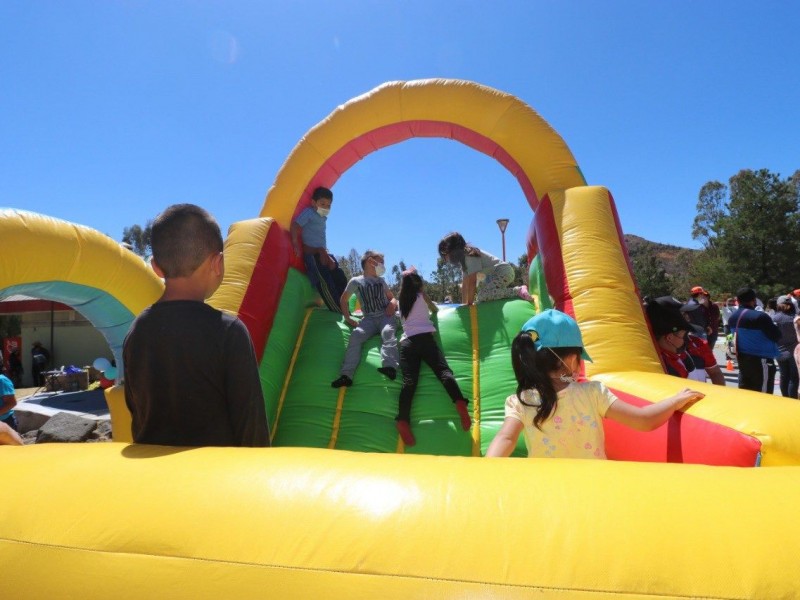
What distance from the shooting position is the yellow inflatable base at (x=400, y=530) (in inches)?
27.8

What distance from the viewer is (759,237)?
23984 mm

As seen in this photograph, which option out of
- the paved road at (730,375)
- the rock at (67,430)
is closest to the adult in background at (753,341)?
the paved road at (730,375)

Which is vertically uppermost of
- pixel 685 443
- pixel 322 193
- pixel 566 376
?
pixel 322 193

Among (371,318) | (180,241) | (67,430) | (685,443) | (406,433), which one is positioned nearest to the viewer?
(180,241)

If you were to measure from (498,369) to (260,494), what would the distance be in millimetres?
2681

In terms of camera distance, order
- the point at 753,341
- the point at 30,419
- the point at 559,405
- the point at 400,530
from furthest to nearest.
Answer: the point at 30,419, the point at 753,341, the point at 559,405, the point at 400,530

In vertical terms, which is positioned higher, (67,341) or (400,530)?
(400,530)

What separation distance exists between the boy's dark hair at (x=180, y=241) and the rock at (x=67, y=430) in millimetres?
5272

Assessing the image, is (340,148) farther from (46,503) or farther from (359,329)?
(46,503)

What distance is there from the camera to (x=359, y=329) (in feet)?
12.0

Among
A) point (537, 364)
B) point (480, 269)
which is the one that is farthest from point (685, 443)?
point (480, 269)

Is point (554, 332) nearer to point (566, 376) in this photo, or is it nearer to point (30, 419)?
point (566, 376)

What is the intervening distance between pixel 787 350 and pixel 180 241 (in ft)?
23.5

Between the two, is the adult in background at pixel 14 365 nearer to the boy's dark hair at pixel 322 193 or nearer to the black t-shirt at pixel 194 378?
the boy's dark hair at pixel 322 193
